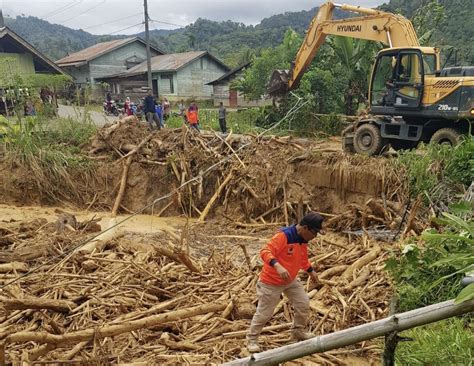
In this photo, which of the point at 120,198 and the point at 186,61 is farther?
the point at 186,61

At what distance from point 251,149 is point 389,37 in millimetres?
4381

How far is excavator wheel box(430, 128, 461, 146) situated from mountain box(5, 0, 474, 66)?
566 inches

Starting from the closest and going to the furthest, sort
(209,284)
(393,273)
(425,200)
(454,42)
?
1. (393,273)
2. (209,284)
3. (425,200)
4. (454,42)

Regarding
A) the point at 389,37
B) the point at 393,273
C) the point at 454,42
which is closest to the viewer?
the point at 393,273

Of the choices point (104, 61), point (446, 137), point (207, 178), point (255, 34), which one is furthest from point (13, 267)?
point (255, 34)

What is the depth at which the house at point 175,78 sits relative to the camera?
33.9 m

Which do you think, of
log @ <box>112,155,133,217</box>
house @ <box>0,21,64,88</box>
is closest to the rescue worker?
log @ <box>112,155,133,217</box>

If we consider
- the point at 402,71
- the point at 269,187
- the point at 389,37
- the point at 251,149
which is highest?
the point at 389,37

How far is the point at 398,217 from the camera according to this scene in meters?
7.80

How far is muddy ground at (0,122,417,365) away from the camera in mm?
4414

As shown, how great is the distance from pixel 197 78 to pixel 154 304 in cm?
3230

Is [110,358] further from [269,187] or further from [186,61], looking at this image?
[186,61]

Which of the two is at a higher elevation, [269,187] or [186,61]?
[186,61]

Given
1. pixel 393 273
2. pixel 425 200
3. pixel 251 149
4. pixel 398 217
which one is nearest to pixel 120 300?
pixel 393 273
